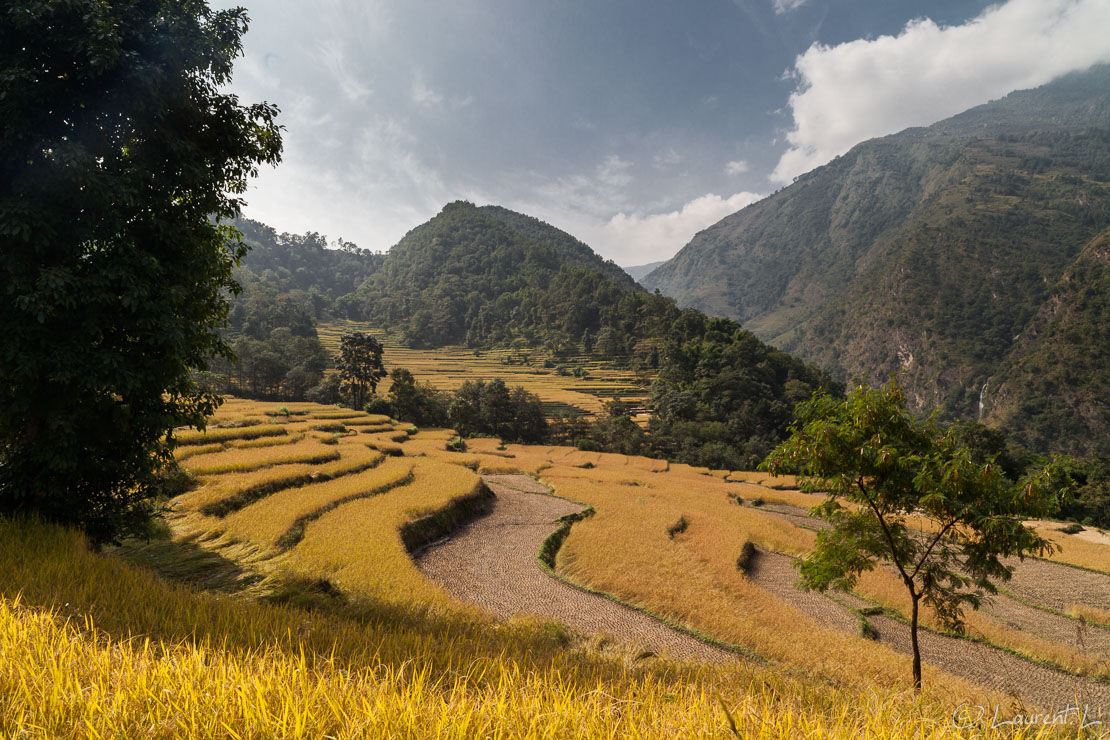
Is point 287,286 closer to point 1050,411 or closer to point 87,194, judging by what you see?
point 87,194

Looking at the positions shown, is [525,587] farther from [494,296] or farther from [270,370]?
[494,296]

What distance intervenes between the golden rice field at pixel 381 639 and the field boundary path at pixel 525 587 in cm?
88

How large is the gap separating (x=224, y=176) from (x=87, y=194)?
7.10 feet

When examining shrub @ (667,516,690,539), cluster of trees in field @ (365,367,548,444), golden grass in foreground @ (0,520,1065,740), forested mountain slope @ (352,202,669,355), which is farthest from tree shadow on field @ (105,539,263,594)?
forested mountain slope @ (352,202,669,355)

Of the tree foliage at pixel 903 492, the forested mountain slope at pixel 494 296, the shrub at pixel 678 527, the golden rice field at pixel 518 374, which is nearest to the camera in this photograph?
the tree foliage at pixel 903 492

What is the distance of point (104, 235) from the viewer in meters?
A: 6.39

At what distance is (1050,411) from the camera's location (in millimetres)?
88125

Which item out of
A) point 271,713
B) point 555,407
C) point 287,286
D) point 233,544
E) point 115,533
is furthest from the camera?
point 287,286

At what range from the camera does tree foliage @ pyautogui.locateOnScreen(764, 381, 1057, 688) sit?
7148 millimetres

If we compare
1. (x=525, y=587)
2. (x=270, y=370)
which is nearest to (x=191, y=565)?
(x=525, y=587)

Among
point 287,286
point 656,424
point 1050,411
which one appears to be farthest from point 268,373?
point 1050,411

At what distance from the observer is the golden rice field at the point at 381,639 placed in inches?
90.4

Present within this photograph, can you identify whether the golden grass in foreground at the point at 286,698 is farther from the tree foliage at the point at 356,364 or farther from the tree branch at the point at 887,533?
the tree foliage at the point at 356,364

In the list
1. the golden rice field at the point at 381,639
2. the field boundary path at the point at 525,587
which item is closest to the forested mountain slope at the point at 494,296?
the field boundary path at the point at 525,587
